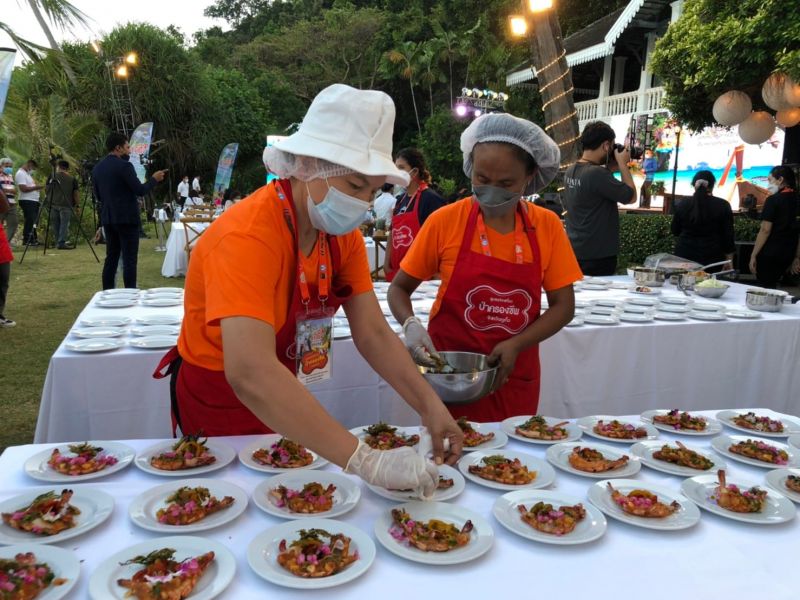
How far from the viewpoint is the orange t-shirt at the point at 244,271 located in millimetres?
1269

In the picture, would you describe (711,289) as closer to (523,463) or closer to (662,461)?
(662,461)

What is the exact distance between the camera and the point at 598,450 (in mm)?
1668

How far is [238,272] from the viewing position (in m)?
1.28

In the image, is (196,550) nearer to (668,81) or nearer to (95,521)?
(95,521)

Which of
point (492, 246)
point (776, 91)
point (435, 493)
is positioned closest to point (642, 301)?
point (492, 246)

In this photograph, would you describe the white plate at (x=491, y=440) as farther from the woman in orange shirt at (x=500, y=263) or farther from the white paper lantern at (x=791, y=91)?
the white paper lantern at (x=791, y=91)

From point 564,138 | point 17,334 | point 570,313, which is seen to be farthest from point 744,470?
Result: point 17,334

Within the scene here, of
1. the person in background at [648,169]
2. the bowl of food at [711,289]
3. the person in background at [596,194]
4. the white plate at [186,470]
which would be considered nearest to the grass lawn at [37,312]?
the white plate at [186,470]

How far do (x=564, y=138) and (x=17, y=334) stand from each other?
5.72 m

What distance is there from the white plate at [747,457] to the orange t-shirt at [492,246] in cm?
78

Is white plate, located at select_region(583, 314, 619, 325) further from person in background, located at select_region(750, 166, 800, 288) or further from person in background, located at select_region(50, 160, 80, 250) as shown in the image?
person in background, located at select_region(50, 160, 80, 250)

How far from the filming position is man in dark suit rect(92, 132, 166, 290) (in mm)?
6387

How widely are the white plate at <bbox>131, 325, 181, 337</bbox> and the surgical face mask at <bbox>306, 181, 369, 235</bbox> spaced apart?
1.66 meters

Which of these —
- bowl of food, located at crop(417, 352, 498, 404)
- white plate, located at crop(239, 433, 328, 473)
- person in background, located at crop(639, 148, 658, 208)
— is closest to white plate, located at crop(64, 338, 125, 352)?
white plate, located at crop(239, 433, 328, 473)
